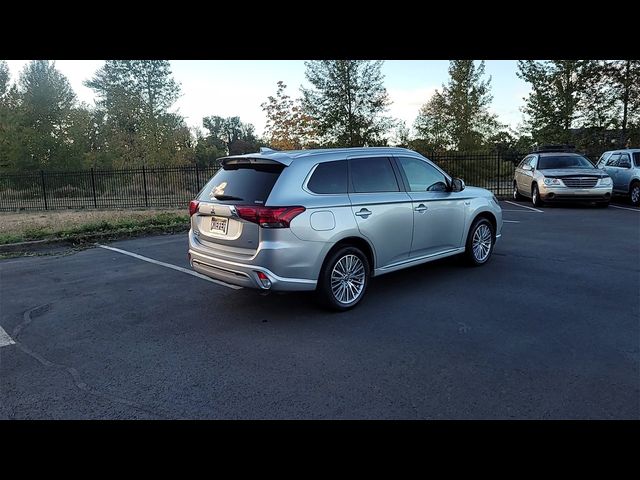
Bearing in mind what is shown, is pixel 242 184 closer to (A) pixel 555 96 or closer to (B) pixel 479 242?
(B) pixel 479 242

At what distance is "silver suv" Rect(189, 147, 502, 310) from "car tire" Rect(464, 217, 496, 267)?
2.38 feet

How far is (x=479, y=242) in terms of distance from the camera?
273 inches

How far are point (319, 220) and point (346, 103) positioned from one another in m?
18.5

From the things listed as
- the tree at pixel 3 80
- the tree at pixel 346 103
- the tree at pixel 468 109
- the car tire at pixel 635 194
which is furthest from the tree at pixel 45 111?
the car tire at pixel 635 194

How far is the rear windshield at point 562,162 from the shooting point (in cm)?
1473

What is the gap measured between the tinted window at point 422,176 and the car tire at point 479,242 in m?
0.94

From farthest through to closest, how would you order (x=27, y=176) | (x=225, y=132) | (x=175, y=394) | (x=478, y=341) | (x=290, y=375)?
(x=225, y=132) → (x=27, y=176) → (x=478, y=341) → (x=290, y=375) → (x=175, y=394)

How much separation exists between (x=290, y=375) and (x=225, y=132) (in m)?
106

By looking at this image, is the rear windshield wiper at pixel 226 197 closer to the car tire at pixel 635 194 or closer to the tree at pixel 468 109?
the car tire at pixel 635 194

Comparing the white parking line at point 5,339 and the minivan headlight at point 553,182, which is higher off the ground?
the minivan headlight at point 553,182

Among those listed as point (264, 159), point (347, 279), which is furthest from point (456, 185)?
point (264, 159)
